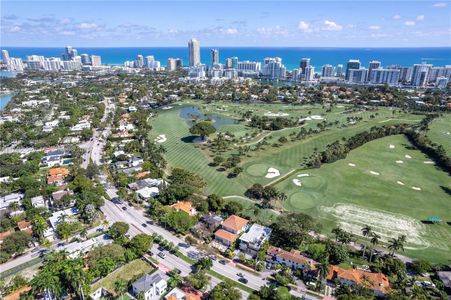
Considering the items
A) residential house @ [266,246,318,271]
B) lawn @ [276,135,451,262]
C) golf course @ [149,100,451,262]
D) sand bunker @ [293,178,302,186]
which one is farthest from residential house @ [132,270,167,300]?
sand bunker @ [293,178,302,186]

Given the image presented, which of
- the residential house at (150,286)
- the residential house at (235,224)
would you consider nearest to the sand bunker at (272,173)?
the residential house at (235,224)

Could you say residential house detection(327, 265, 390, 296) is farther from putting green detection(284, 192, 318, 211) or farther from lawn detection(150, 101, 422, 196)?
lawn detection(150, 101, 422, 196)

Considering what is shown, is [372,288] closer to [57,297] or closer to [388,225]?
[388,225]

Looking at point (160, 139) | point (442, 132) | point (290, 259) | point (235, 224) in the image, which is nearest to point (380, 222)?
point (290, 259)

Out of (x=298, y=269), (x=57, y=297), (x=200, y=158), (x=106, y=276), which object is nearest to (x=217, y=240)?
(x=298, y=269)

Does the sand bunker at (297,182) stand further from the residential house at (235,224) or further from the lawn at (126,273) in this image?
the lawn at (126,273)
